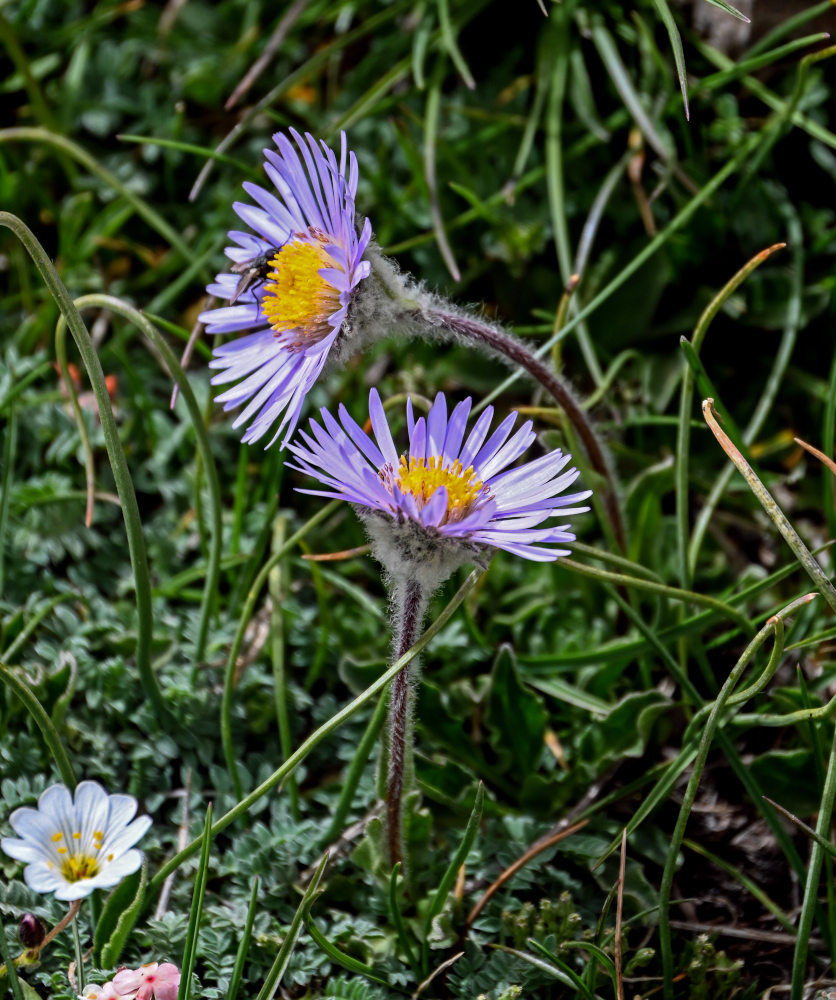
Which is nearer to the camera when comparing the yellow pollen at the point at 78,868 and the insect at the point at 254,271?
the yellow pollen at the point at 78,868

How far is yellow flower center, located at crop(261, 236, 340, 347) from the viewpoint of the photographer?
78.6 inches

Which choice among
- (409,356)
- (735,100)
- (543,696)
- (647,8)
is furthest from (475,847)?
(647,8)

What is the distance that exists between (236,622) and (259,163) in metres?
1.54

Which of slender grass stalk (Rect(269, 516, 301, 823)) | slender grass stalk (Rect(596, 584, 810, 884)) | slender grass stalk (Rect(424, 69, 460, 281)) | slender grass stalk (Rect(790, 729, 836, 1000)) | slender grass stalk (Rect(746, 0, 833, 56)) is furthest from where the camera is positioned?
slender grass stalk (Rect(424, 69, 460, 281))

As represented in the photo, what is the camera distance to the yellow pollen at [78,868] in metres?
1.76

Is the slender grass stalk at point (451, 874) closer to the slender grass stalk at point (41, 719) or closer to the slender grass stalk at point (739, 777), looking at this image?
the slender grass stalk at point (739, 777)

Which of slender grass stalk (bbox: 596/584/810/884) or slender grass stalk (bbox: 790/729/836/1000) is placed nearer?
slender grass stalk (bbox: 790/729/836/1000)

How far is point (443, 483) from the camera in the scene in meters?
1.74

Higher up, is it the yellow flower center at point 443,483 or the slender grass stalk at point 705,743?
the yellow flower center at point 443,483

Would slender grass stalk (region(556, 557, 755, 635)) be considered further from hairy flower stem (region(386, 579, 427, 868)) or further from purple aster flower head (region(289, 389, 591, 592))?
hairy flower stem (region(386, 579, 427, 868))

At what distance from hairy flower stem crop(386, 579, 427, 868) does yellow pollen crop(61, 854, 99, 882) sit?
1.75 ft

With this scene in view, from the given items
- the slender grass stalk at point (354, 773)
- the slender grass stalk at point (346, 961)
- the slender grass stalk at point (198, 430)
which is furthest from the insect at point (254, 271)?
the slender grass stalk at point (346, 961)

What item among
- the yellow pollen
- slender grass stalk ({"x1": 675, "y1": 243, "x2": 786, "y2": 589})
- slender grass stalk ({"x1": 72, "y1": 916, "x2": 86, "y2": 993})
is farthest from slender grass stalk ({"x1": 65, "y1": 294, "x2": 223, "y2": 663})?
slender grass stalk ({"x1": 675, "y1": 243, "x2": 786, "y2": 589})

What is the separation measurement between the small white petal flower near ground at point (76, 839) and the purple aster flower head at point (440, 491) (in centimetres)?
67
